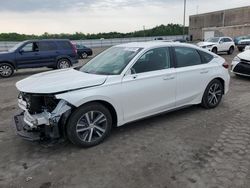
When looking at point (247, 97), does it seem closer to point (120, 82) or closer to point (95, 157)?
point (120, 82)

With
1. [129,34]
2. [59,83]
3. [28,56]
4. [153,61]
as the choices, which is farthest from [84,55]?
[129,34]

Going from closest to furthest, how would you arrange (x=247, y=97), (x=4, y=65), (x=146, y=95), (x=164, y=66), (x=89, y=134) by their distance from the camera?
(x=89, y=134)
(x=146, y=95)
(x=164, y=66)
(x=247, y=97)
(x=4, y=65)

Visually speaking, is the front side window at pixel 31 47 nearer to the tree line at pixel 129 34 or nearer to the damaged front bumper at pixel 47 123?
the damaged front bumper at pixel 47 123

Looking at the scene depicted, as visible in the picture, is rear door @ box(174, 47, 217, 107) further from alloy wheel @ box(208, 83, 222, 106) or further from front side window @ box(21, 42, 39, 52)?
front side window @ box(21, 42, 39, 52)

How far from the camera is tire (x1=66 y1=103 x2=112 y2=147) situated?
4.15 meters

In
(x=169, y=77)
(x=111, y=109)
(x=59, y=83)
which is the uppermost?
(x=59, y=83)

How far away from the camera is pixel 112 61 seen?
5.09 metres

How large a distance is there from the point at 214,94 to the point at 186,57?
1.21m

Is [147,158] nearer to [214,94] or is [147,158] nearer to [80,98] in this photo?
[80,98]

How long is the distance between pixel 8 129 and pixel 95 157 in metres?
2.31

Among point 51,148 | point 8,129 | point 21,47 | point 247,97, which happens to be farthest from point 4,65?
point 247,97

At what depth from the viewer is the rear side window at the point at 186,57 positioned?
215 inches

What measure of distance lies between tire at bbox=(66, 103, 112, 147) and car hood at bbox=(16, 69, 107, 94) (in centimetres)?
36

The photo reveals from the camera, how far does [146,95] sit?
4.86m
